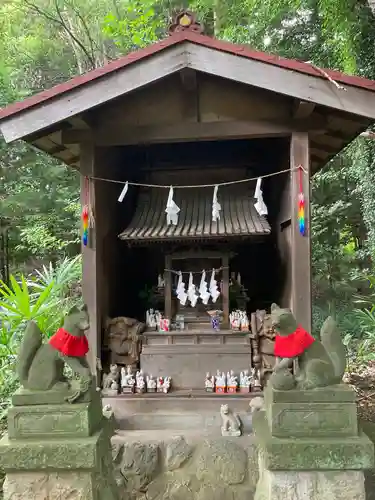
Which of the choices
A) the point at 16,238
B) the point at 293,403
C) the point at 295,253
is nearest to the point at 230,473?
the point at 293,403

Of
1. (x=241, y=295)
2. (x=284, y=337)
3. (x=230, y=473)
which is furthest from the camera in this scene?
(x=241, y=295)

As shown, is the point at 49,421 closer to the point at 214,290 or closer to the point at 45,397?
the point at 45,397

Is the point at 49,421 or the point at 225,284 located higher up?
the point at 225,284

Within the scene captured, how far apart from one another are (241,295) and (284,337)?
2966mm

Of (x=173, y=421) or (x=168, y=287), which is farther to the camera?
(x=168, y=287)

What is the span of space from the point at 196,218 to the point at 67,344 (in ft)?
10.1

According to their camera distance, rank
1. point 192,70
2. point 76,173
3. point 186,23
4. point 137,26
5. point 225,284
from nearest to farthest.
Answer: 1. point 186,23
2. point 192,70
3. point 225,284
4. point 137,26
5. point 76,173

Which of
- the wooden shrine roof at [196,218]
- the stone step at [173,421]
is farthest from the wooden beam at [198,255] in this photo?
the stone step at [173,421]

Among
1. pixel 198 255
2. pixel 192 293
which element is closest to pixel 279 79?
pixel 198 255

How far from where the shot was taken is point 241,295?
688 centimetres

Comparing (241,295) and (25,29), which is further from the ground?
(25,29)

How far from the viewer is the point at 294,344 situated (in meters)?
3.86

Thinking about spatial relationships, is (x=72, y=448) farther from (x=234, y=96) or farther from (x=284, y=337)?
(x=234, y=96)

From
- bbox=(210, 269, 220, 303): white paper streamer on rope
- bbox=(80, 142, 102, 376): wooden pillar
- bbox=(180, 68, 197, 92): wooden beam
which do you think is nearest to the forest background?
bbox=(80, 142, 102, 376): wooden pillar
